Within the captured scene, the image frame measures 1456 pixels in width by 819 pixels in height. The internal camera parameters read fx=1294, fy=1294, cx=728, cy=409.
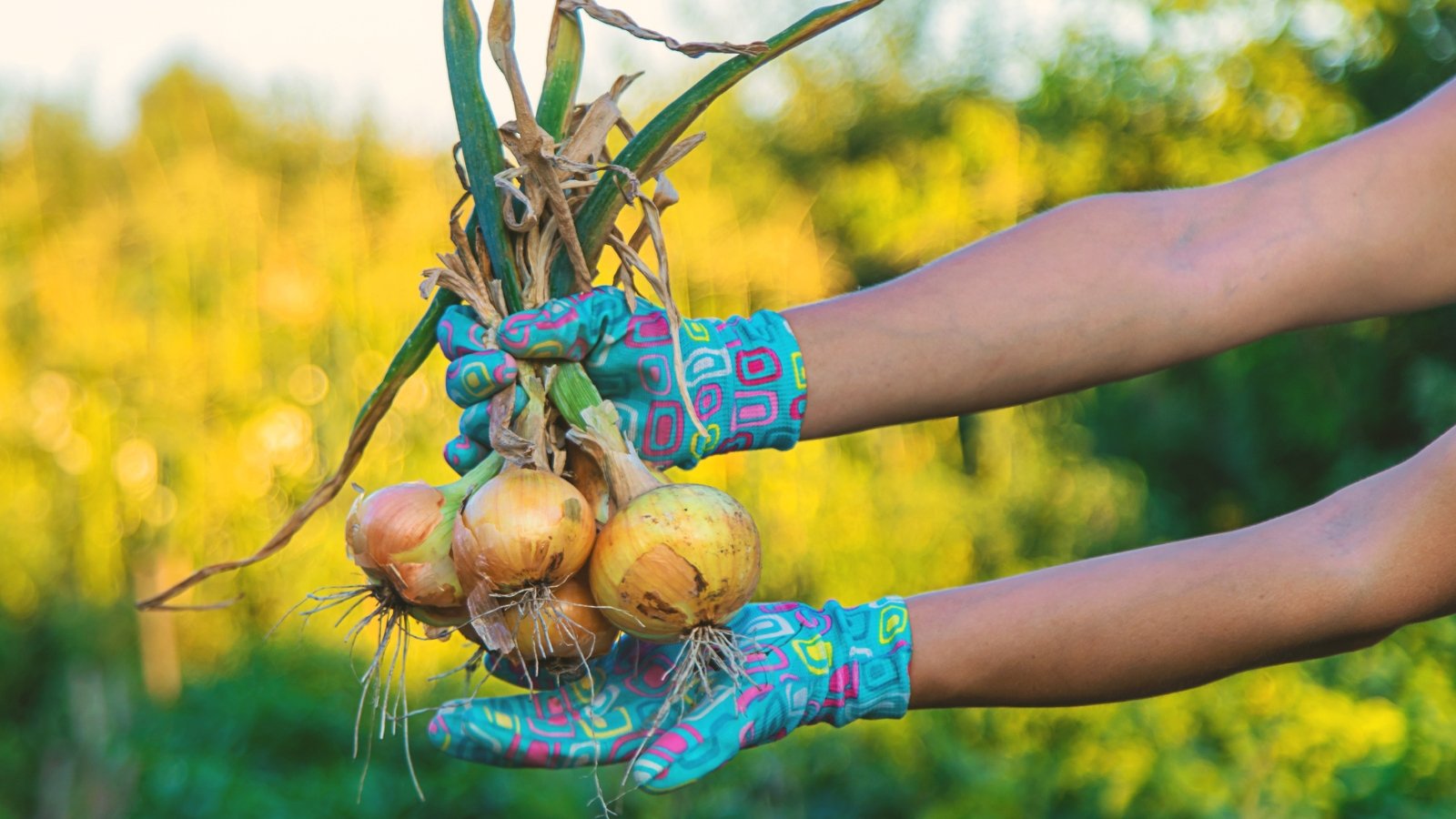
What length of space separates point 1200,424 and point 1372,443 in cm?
62

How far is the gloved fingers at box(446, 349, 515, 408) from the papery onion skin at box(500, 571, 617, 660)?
22 cm

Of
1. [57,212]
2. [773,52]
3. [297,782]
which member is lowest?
[297,782]

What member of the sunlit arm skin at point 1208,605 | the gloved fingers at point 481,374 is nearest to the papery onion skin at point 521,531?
the gloved fingers at point 481,374

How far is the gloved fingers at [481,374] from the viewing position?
1.37 metres

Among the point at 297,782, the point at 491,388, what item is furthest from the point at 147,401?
the point at 491,388

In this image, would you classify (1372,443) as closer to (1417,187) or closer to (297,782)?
(1417,187)

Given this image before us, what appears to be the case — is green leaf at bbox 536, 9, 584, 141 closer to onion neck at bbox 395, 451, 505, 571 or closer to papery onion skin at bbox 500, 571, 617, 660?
onion neck at bbox 395, 451, 505, 571

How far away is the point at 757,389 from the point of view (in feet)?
5.07

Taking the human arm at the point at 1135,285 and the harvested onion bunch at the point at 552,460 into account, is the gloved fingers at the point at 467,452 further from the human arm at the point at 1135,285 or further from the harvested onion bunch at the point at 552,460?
the human arm at the point at 1135,285

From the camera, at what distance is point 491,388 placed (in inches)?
54.6

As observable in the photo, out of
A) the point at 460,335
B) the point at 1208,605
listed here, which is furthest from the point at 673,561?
the point at 1208,605

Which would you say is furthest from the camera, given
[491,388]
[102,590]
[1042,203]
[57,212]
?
[1042,203]

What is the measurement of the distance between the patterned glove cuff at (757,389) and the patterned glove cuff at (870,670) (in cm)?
24

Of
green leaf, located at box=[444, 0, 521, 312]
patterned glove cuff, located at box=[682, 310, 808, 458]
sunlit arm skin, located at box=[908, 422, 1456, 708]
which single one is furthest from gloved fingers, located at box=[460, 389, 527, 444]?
sunlit arm skin, located at box=[908, 422, 1456, 708]
